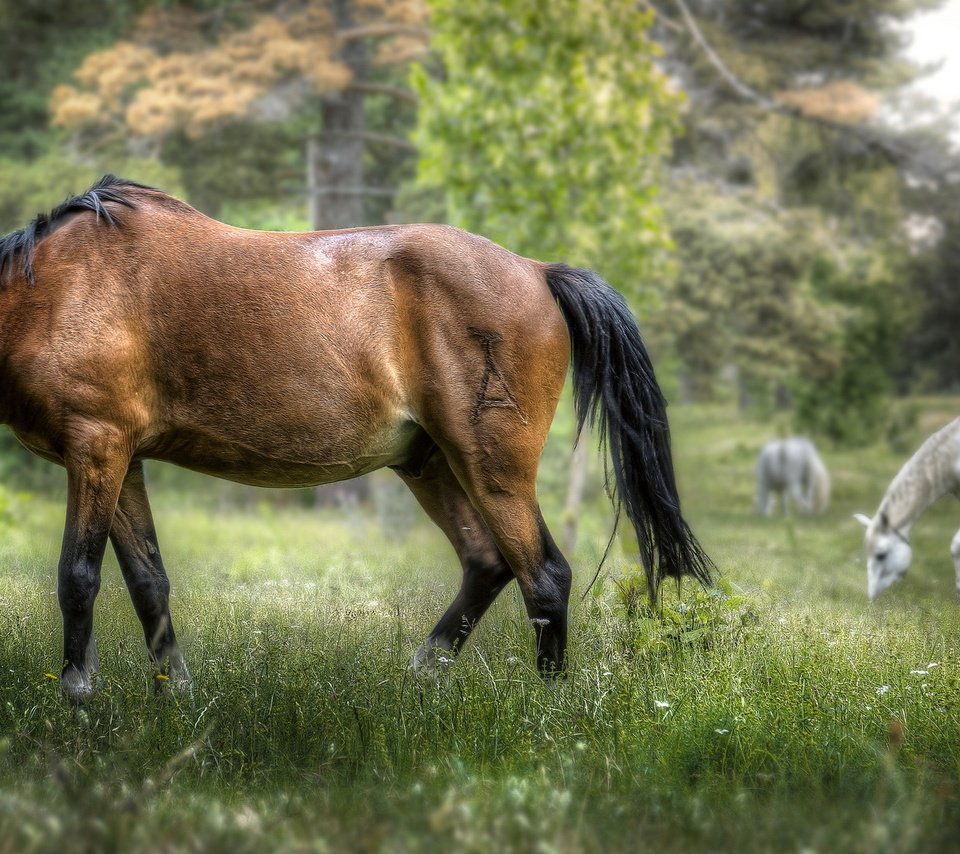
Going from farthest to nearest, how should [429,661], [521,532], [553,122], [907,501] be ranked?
[553,122]
[907,501]
[429,661]
[521,532]

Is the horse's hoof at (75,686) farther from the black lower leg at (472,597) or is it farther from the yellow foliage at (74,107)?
the yellow foliage at (74,107)

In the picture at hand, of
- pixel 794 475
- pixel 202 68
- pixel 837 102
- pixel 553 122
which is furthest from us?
pixel 837 102

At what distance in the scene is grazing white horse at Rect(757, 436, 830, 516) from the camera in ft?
52.7

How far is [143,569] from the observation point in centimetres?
435

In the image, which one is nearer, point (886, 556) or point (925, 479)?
point (925, 479)

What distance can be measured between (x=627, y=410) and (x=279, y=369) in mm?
1485

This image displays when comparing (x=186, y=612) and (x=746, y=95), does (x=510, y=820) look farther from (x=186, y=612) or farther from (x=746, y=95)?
(x=746, y=95)

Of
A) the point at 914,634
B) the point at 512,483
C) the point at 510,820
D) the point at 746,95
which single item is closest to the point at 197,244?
the point at 512,483

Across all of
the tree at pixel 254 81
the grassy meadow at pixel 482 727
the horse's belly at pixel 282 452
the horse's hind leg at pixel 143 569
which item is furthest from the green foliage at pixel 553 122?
the horse's hind leg at pixel 143 569

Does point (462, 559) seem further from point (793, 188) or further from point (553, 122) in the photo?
point (793, 188)

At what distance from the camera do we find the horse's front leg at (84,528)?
394 centimetres

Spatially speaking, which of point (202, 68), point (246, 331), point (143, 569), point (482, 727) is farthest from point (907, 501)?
point (202, 68)

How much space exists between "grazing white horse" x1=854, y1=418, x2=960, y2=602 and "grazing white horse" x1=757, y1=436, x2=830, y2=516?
28.1 ft

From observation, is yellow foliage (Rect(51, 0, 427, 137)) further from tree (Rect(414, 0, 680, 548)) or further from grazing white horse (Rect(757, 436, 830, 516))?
grazing white horse (Rect(757, 436, 830, 516))
